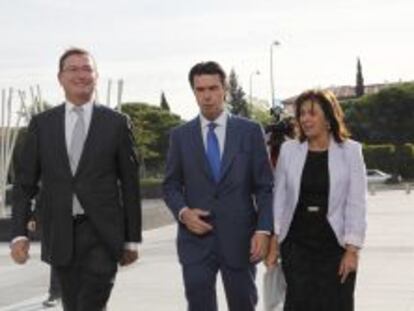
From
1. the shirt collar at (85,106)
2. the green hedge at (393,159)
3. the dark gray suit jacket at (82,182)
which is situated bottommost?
the green hedge at (393,159)

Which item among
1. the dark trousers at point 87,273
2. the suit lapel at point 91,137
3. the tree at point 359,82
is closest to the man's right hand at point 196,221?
the dark trousers at point 87,273

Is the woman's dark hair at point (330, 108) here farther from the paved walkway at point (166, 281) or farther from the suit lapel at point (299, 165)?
the paved walkway at point (166, 281)

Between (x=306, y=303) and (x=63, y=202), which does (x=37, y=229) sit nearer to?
(x=63, y=202)

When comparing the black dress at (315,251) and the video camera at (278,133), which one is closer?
the black dress at (315,251)

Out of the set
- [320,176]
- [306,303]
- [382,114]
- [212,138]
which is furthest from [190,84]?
[382,114]

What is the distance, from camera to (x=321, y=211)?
17.6 ft

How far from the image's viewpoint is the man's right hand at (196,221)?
5.31 meters

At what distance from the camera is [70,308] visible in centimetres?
524

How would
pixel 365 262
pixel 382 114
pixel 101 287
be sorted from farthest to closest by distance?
1. pixel 382 114
2. pixel 365 262
3. pixel 101 287

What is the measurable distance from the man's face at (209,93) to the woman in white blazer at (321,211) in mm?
426

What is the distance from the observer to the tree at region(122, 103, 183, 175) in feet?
212

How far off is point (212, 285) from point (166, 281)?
20.0 ft

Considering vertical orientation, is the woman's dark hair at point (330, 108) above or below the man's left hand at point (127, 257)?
above

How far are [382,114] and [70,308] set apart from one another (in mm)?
74908
